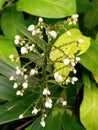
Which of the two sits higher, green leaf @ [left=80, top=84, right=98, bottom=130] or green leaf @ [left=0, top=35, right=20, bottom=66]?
green leaf @ [left=0, top=35, right=20, bottom=66]

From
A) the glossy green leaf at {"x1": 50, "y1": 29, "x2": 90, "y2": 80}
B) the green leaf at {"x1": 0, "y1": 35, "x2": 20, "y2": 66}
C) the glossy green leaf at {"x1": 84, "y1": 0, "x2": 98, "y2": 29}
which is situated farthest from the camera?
the glossy green leaf at {"x1": 84, "y1": 0, "x2": 98, "y2": 29}

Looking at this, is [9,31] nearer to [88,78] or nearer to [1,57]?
[1,57]

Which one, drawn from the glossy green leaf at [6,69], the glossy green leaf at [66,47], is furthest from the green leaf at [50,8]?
the glossy green leaf at [6,69]

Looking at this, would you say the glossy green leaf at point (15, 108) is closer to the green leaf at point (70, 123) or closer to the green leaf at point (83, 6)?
the green leaf at point (70, 123)

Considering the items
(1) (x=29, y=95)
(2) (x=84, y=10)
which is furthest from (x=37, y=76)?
(2) (x=84, y=10)

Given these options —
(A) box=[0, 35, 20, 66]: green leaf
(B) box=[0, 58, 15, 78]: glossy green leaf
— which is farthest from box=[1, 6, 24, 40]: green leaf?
(B) box=[0, 58, 15, 78]: glossy green leaf

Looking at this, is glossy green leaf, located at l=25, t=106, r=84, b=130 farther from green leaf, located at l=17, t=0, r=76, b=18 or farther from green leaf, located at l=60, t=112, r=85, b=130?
green leaf, located at l=17, t=0, r=76, b=18

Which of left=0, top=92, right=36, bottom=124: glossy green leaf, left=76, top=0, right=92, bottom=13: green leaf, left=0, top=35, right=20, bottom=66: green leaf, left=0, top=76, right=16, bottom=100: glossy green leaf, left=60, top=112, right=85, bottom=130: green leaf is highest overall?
left=76, top=0, right=92, bottom=13: green leaf
